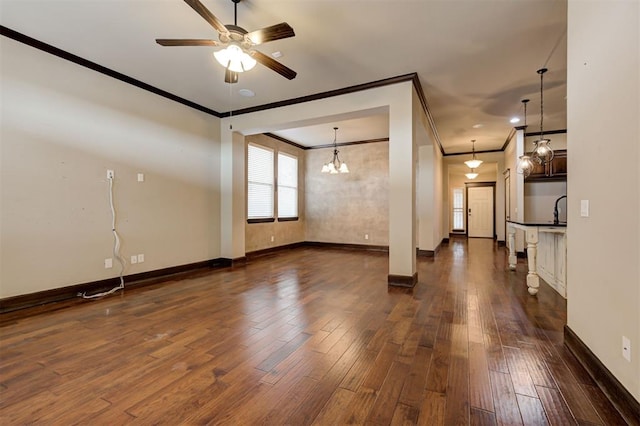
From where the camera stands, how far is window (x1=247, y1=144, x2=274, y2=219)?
662 cm

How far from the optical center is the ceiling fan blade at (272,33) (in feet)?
7.75

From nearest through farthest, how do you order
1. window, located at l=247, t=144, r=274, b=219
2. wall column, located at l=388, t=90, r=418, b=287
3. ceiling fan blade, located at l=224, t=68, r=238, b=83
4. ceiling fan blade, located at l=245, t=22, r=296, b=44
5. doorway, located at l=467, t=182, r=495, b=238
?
ceiling fan blade, located at l=245, t=22, r=296, b=44
ceiling fan blade, located at l=224, t=68, r=238, b=83
wall column, located at l=388, t=90, r=418, b=287
window, located at l=247, t=144, r=274, b=219
doorway, located at l=467, t=182, r=495, b=238

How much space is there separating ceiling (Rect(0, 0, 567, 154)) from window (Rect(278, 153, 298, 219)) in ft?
9.31

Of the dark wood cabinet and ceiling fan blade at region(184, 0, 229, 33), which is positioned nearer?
ceiling fan blade at region(184, 0, 229, 33)

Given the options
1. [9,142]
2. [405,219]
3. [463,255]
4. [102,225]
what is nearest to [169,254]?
[102,225]

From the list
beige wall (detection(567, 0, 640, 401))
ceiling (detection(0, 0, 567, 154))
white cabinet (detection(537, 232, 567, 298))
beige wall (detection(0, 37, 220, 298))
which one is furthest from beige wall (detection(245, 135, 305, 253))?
beige wall (detection(567, 0, 640, 401))

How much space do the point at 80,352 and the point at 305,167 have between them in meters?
7.01

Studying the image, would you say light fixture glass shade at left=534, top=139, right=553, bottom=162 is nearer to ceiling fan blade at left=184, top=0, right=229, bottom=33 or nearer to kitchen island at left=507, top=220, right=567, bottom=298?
kitchen island at left=507, top=220, right=567, bottom=298

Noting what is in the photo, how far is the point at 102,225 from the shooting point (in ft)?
12.7

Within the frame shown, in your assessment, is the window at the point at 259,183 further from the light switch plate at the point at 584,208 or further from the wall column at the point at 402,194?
the light switch plate at the point at 584,208

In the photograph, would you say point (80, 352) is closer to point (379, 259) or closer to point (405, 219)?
point (405, 219)

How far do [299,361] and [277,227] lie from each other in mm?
5569

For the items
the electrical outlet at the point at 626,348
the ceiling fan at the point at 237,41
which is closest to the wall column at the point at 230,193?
the ceiling fan at the point at 237,41

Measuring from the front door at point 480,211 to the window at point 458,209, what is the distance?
12.2 inches
